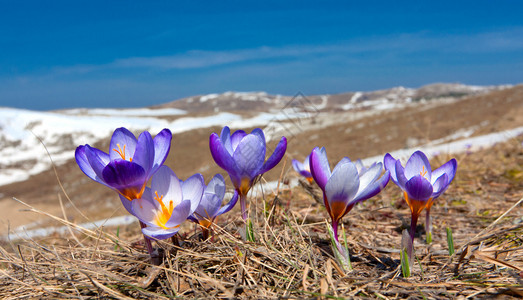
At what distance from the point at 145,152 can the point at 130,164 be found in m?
0.06

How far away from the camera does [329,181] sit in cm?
110

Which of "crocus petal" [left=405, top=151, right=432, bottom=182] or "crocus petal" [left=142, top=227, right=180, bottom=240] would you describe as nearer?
"crocus petal" [left=142, top=227, right=180, bottom=240]

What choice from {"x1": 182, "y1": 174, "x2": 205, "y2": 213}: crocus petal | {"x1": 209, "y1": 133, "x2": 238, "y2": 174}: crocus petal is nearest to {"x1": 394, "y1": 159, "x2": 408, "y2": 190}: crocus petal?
{"x1": 209, "y1": 133, "x2": 238, "y2": 174}: crocus petal

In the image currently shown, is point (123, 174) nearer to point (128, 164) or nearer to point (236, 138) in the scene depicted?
point (128, 164)

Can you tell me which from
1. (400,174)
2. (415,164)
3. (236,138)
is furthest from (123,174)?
(415,164)

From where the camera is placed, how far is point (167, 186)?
1177 millimetres

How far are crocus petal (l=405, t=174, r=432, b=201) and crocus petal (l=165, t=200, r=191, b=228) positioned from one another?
70 cm

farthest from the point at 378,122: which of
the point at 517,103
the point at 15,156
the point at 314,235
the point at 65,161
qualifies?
the point at 15,156

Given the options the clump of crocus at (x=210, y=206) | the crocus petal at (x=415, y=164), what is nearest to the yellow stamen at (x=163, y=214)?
the clump of crocus at (x=210, y=206)

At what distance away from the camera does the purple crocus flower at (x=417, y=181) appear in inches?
46.8

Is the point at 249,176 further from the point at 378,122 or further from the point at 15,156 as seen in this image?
the point at 15,156

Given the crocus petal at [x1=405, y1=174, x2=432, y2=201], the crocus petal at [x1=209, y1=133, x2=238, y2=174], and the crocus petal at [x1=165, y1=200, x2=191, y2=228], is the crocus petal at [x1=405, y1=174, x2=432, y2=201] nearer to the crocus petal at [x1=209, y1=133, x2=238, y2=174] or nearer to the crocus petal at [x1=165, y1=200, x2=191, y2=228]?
the crocus petal at [x1=209, y1=133, x2=238, y2=174]

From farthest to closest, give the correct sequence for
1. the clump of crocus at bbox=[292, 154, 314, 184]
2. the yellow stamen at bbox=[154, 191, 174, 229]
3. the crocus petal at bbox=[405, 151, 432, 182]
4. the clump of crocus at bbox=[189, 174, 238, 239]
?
the clump of crocus at bbox=[292, 154, 314, 184] < the crocus petal at bbox=[405, 151, 432, 182] < the clump of crocus at bbox=[189, 174, 238, 239] < the yellow stamen at bbox=[154, 191, 174, 229]

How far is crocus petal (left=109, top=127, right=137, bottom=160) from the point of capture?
120 cm
